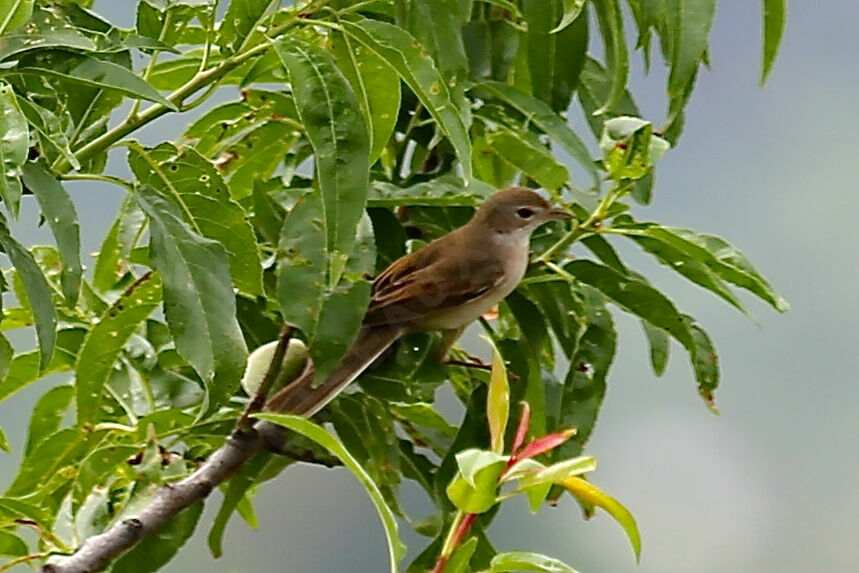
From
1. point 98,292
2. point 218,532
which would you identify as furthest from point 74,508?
point 98,292

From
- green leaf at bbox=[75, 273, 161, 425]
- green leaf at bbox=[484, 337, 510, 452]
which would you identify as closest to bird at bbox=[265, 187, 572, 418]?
green leaf at bbox=[75, 273, 161, 425]

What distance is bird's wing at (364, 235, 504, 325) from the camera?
0.86 meters

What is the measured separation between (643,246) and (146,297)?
32cm

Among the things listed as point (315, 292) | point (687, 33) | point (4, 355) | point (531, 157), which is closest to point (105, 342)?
point (4, 355)

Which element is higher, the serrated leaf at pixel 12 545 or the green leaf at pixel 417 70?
the green leaf at pixel 417 70

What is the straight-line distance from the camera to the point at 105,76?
2.02 feet

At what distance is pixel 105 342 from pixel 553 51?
0.34 meters

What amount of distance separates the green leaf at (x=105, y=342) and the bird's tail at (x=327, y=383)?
100 millimetres

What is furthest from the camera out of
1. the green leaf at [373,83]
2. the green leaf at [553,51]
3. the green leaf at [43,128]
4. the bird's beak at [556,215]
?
the bird's beak at [556,215]

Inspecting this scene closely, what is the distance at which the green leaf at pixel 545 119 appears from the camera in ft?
2.72

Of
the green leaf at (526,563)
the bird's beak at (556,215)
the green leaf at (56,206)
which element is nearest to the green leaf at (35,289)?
the green leaf at (56,206)

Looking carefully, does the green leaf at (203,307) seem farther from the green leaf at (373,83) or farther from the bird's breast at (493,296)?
the bird's breast at (493,296)

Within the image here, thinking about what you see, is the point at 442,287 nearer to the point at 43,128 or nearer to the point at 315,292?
the point at 315,292

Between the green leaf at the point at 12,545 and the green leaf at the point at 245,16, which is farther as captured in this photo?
the green leaf at the point at 12,545
